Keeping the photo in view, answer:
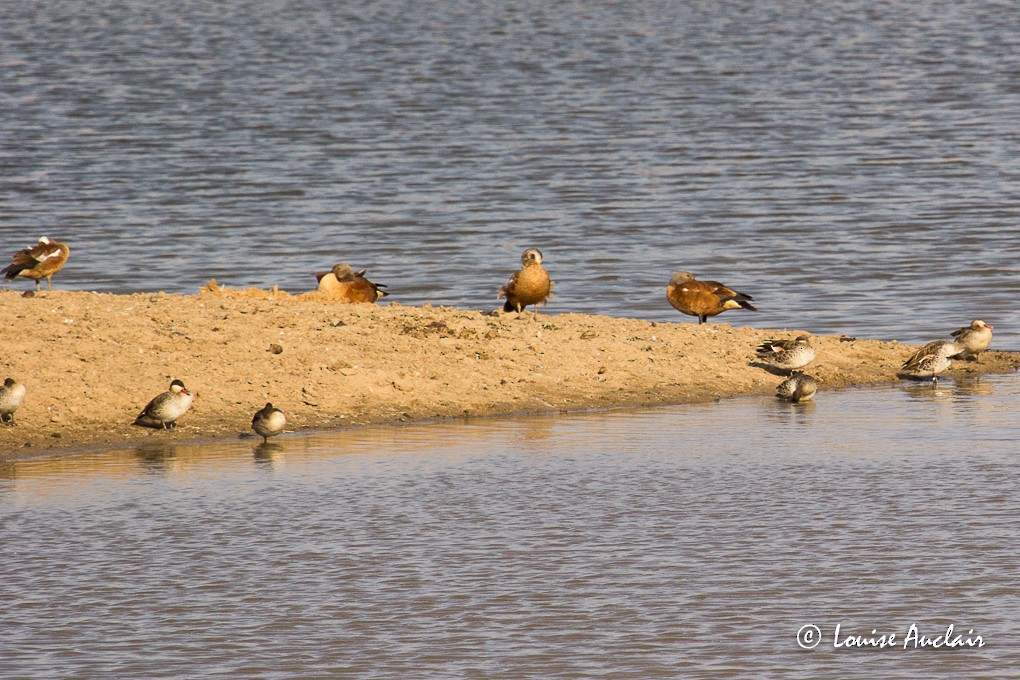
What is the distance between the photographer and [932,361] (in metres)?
Result: 16.7

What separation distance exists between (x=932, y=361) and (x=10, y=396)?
26.3 ft

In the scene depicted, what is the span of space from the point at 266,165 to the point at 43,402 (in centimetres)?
2582

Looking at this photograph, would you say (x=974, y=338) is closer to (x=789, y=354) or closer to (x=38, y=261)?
(x=789, y=354)

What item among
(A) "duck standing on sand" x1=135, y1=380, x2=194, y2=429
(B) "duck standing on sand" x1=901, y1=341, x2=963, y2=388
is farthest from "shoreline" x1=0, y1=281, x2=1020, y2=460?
(B) "duck standing on sand" x1=901, y1=341, x2=963, y2=388

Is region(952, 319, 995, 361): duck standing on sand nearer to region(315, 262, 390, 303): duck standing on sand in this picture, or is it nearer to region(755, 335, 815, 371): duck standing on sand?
region(755, 335, 815, 371): duck standing on sand

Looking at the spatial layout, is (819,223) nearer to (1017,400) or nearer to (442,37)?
(1017,400)

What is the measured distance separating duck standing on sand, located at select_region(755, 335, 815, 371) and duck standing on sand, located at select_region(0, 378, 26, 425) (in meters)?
6.64

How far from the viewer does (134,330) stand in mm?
16000

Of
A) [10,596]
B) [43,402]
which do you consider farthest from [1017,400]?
[10,596]

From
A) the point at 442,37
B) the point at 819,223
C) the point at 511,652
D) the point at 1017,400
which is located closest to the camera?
the point at 511,652

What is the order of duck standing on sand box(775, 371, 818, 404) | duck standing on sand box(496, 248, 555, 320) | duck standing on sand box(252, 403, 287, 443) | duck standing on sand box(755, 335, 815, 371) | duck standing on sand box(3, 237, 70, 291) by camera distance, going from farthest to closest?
1. duck standing on sand box(3, 237, 70, 291)
2. duck standing on sand box(496, 248, 555, 320)
3. duck standing on sand box(755, 335, 815, 371)
4. duck standing on sand box(775, 371, 818, 404)
5. duck standing on sand box(252, 403, 287, 443)

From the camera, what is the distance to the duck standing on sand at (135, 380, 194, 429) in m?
14.0

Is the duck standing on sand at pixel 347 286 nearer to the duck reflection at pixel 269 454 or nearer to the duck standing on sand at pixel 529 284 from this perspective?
the duck standing on sand at pixel 529 284

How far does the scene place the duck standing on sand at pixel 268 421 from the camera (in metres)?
13.8
